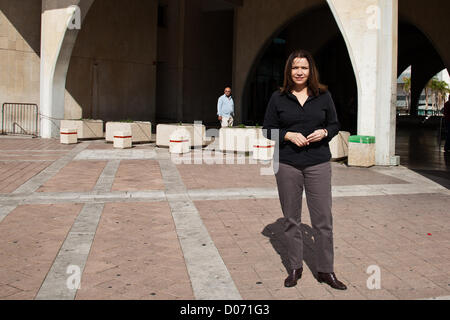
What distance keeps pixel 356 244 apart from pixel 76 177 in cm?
650

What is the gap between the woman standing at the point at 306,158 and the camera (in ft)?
14.2

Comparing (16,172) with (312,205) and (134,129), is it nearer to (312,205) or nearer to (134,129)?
(134,129)

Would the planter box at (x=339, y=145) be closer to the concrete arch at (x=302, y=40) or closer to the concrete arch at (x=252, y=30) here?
the concrete arch at (x=252, y=30)

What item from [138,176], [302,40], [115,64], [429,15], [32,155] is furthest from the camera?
[302,40]

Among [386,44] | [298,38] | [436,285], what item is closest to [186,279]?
[436,285]

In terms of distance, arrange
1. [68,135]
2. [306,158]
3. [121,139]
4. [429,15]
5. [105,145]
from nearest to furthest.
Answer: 1. [306,158]
2. [121,139]
3. [105,145]
4. [68,135]
5. [429,15]

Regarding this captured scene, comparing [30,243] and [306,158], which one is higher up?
[306,158]

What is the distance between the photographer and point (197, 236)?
6.00 meters

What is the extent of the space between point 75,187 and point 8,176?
1998mm

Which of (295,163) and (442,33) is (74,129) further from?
(442,33)

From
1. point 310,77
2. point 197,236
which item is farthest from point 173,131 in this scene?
point 310,77

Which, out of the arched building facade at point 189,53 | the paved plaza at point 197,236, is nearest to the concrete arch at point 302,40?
the arched building facade at point 189,53

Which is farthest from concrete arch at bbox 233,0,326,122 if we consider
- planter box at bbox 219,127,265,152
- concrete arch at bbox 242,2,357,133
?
planter box at bbox 219,127,265,152

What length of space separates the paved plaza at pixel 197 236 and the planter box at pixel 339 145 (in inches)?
90.4
